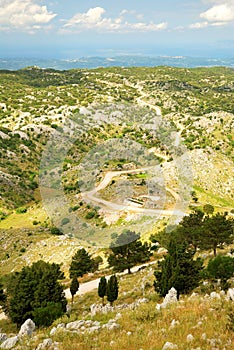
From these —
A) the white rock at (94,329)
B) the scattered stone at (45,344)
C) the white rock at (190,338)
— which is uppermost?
the white rock at (190,338)

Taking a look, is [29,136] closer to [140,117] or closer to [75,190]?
[140,117]

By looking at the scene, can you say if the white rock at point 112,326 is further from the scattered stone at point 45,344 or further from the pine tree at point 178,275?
the pine tree at point 178,275

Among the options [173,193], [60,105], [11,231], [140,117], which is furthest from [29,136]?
[173,193]

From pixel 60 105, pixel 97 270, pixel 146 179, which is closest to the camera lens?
pixel 146 179

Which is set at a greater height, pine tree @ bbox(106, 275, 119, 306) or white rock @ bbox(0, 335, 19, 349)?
white rock @ bbox(0, 335, 19, 349)

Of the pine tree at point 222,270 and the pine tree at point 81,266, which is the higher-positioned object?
the pine tree at point 222,270

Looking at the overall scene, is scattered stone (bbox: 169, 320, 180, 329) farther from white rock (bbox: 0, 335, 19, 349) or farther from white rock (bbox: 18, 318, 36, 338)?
white rock (bbox: 18, 318, 36, 338)

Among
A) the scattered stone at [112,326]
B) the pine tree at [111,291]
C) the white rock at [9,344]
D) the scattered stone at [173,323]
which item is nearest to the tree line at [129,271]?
the pine tree at [111,291]

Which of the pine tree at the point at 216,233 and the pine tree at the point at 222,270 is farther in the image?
the pine tree at the point at 216,233

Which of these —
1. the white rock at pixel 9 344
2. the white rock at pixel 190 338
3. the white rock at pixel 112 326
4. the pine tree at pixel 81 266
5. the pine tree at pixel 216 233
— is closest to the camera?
the white rock at pixel 190 338

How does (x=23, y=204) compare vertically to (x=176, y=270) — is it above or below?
below

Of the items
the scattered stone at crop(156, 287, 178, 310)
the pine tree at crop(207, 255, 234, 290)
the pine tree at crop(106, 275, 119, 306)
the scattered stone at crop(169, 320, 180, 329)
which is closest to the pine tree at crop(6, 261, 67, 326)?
the pine tree at crop(106, 275, 119, 306)
